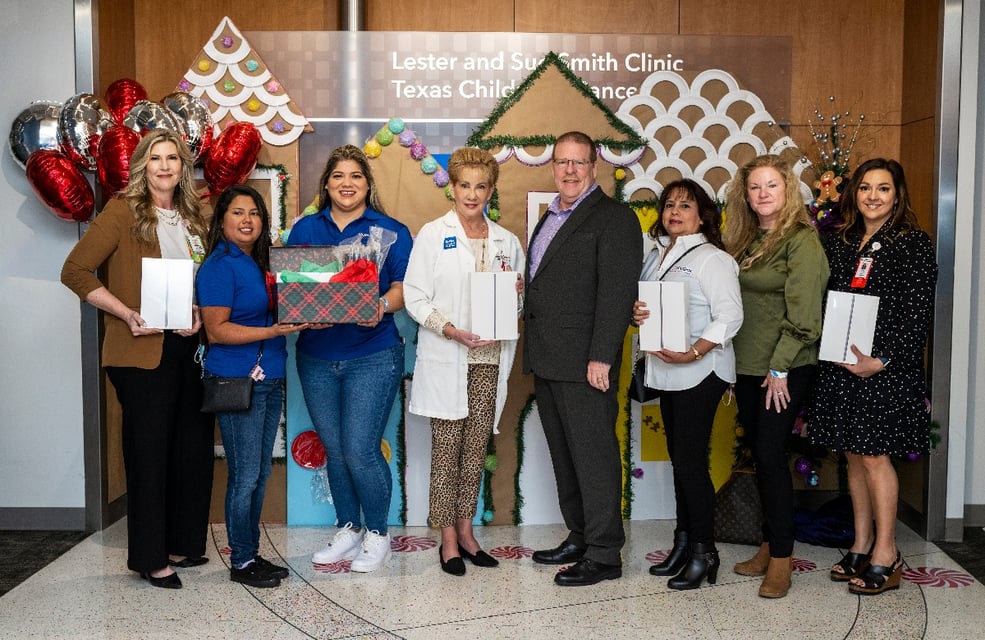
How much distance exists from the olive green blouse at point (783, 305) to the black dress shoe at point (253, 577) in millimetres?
1931

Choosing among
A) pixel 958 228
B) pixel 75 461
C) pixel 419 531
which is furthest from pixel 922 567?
pixel 75 461

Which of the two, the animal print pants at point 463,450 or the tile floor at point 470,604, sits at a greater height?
the animal print pants at point 463,450

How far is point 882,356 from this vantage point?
3.33 meters

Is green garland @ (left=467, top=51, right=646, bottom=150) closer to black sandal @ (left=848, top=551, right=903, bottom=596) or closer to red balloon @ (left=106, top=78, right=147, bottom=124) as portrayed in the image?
red balloon @ (left=106, top=78, right=147, bottom=124)

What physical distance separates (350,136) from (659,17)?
185 cm

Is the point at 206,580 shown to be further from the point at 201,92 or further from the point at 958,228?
the point at 958,228

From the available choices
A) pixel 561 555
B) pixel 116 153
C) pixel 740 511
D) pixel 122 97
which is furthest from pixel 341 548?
pixel 122 97

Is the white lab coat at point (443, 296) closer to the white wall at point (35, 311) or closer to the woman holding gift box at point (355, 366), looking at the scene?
the woman holding gift box at point (355, 366)

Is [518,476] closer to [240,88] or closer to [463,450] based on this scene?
[463,450]

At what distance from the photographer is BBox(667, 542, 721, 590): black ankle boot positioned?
348 cm

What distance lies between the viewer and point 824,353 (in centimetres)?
327

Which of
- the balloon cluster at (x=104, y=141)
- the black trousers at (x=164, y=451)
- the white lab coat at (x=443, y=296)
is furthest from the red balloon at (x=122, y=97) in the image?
the white lab coat at (x=443, y=296)

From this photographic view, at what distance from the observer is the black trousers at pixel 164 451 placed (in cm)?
341

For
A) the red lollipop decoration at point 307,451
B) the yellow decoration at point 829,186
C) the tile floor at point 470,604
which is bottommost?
the tile floor at point 470,604
